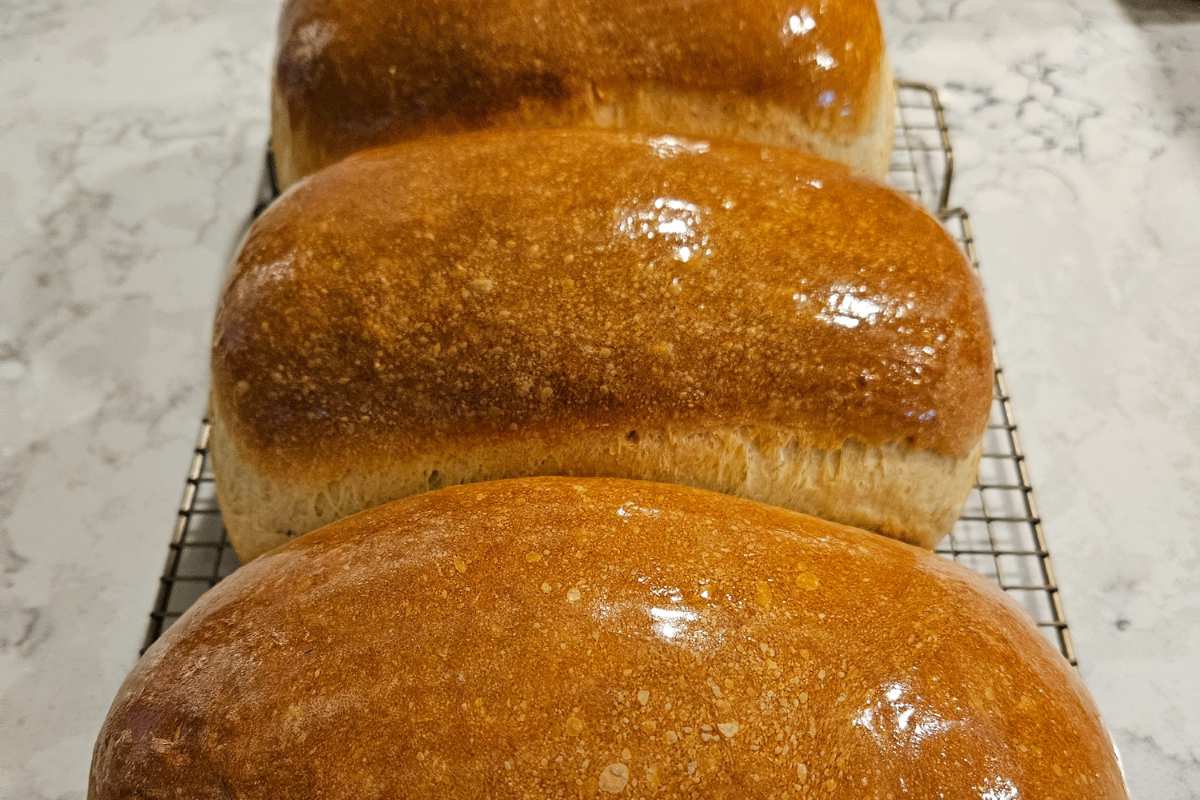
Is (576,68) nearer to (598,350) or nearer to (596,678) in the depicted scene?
(598,350)

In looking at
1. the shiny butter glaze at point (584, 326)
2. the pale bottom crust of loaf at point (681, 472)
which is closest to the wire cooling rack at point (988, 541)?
the pale bottom crust of loaf at point (681, 472)

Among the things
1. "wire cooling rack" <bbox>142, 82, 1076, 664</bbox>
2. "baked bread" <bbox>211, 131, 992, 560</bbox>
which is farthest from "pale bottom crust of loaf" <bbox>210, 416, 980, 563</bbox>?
"wire cooling rack" <bbox>142, 82, 1076, 664</bbox>

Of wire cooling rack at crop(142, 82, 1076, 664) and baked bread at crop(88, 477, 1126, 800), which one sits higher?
baked bread at crop(88, 477, 1126, 800)

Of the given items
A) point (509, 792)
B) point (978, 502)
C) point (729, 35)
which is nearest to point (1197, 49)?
point (978, 502)

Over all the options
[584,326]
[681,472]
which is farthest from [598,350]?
[681,472]

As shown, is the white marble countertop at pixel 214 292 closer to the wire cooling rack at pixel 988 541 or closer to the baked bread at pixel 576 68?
the wire cooling rack at pixel 988 541

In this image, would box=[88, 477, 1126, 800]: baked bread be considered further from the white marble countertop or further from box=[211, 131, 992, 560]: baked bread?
the white marble countertop

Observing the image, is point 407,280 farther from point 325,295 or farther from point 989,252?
point 989,252
